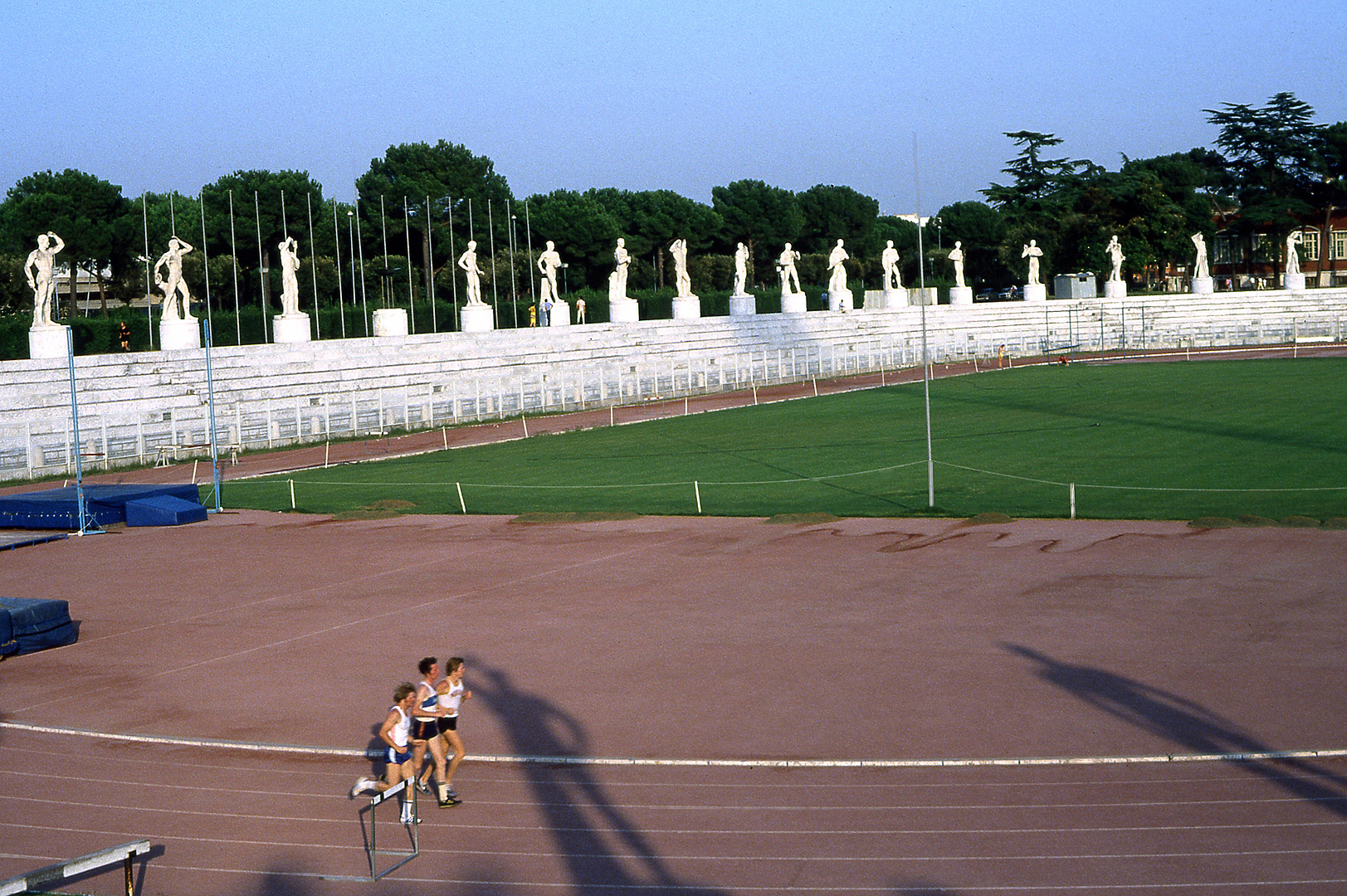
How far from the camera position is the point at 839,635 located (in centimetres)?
1477

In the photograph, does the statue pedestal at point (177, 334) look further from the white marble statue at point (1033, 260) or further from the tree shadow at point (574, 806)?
the white marble statue at point (1033, 260)

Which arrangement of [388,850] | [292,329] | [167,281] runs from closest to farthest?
[388,850] → [167,281] → [292,329]

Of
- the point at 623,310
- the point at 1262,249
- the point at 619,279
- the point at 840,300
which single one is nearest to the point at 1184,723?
the point at 623,310

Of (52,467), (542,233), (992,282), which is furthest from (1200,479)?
(992,282)

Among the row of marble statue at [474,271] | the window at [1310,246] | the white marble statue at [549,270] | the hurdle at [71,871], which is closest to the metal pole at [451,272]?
the row of marble statue at [474,271]

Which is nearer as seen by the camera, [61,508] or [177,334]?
[61,508]

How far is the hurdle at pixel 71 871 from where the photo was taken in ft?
24.5

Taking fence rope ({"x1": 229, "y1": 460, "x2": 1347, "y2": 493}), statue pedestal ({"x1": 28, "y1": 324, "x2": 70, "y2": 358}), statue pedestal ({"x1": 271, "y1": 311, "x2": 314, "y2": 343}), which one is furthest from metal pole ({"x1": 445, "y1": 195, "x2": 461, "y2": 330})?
fence rope ({"x1": 229, "y1": 460, "x2": 1347, "y2": 493})

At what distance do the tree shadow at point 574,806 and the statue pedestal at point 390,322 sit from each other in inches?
1356

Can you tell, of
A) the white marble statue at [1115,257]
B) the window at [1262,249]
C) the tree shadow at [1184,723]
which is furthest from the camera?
the window at [1262,249]

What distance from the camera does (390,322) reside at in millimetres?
46844

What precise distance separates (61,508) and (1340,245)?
352ft

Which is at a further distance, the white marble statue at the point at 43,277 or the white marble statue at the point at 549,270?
the white marble statue at the point at 549,270

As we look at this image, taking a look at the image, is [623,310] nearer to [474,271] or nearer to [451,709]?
[474,271]
